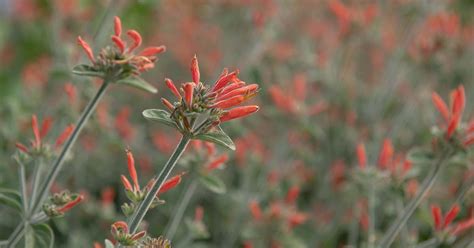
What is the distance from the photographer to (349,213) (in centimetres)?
293

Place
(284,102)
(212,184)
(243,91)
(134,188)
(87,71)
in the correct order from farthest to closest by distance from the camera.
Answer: (284,102) < (212,184) < (87,71) < (134,188) < (243,91)

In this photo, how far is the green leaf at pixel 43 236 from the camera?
58.1 inches

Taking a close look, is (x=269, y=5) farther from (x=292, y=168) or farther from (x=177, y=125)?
(x=177, y=125)

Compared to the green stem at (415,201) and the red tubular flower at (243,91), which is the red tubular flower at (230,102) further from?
the green stem at (415,201)

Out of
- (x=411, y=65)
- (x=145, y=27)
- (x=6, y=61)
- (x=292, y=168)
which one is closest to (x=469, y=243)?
(x=292, y=168)

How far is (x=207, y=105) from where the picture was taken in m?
1.27

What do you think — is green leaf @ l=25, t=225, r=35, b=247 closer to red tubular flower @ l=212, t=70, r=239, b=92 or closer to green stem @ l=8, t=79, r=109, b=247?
green stem @ l=8, t=79, r=109, b=247

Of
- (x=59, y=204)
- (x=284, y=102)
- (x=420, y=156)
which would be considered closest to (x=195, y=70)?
(x=59, y=204)

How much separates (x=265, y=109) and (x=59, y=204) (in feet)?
5.78

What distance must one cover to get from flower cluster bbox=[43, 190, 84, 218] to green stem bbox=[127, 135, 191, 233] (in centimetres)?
18

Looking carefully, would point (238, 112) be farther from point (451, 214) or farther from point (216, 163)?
point (451, 214)

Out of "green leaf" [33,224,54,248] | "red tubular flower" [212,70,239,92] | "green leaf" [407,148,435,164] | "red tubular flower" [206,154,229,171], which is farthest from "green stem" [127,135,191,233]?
"green leaf" [407,148,435,164]

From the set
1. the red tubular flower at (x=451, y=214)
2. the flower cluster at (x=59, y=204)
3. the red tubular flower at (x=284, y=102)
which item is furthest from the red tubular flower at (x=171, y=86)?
the red tubular flower at (x=284, y=102)

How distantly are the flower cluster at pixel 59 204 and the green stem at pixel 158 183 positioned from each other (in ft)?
0.60
